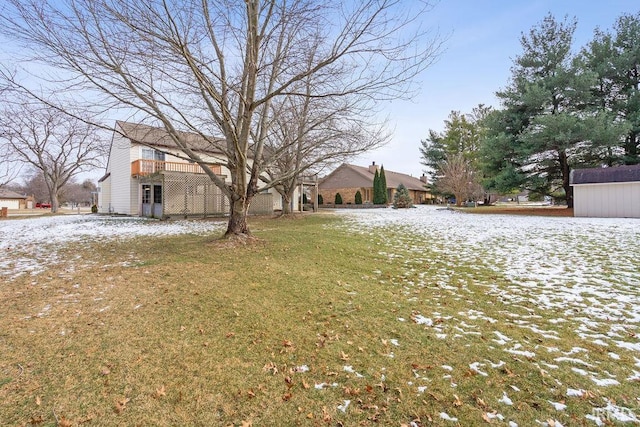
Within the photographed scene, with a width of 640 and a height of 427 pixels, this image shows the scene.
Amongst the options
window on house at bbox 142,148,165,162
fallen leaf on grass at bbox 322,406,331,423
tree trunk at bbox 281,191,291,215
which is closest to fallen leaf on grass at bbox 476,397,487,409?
fallen leaf on grass at bbox 322,406,331,423

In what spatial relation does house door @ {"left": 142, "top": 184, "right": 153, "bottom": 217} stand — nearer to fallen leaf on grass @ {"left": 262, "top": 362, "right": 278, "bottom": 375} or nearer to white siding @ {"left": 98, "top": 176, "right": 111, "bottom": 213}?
white siding @ {"left": 98, "top": 176, "right": 111, "bottom": 213}

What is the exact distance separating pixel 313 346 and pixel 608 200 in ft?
63.6

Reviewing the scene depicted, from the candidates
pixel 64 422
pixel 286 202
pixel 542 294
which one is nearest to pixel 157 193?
pixel 286 202

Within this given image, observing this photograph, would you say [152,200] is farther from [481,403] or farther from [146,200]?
[481,403]

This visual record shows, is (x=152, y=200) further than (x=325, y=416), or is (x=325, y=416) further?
(x=152, y=200)

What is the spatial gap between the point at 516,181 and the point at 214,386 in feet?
78.6

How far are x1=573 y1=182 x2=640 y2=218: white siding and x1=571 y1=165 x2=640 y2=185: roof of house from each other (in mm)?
221

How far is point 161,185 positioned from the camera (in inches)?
682

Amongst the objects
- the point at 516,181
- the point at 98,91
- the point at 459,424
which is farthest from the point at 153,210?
the point at 516,181

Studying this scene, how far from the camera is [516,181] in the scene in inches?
831

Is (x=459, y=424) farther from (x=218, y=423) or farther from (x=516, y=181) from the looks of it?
(x=516, y=181)

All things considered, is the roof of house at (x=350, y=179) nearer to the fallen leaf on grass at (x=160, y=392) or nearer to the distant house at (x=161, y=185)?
the distant house at (x=161, y=185)

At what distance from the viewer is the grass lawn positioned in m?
2.35

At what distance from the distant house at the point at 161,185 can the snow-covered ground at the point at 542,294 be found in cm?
1288
